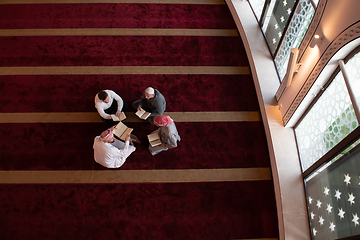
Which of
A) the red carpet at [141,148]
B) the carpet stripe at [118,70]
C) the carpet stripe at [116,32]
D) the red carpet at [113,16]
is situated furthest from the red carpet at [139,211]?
the red carpet at [113,16]

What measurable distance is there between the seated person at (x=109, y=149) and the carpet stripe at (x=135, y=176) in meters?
0.48

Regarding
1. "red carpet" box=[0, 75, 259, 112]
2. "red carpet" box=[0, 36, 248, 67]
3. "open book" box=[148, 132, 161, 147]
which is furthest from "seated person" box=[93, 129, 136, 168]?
"red carpet" box=[0, 36, 248, 67]

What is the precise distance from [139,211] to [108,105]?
1.88 m

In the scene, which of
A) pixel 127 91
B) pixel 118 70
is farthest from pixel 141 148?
pixel 118 70

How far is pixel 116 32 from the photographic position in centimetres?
562

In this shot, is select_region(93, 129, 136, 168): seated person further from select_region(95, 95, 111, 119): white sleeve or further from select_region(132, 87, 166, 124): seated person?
select_region(132, 87, 166, 124): seated person

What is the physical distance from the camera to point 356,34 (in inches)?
97.0

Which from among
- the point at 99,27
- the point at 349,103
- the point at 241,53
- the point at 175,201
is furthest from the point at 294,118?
the point at 99,27

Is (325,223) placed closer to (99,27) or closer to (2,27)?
(99,27)

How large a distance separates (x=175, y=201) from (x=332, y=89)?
2.95m

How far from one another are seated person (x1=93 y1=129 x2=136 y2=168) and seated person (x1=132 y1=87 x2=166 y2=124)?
0.66 meters

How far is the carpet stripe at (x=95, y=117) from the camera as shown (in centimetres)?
470

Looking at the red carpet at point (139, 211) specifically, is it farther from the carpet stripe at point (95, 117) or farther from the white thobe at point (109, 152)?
the carpet stripe at point (95, 117)

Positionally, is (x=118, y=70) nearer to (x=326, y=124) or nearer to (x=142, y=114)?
(x=142, y=114)
